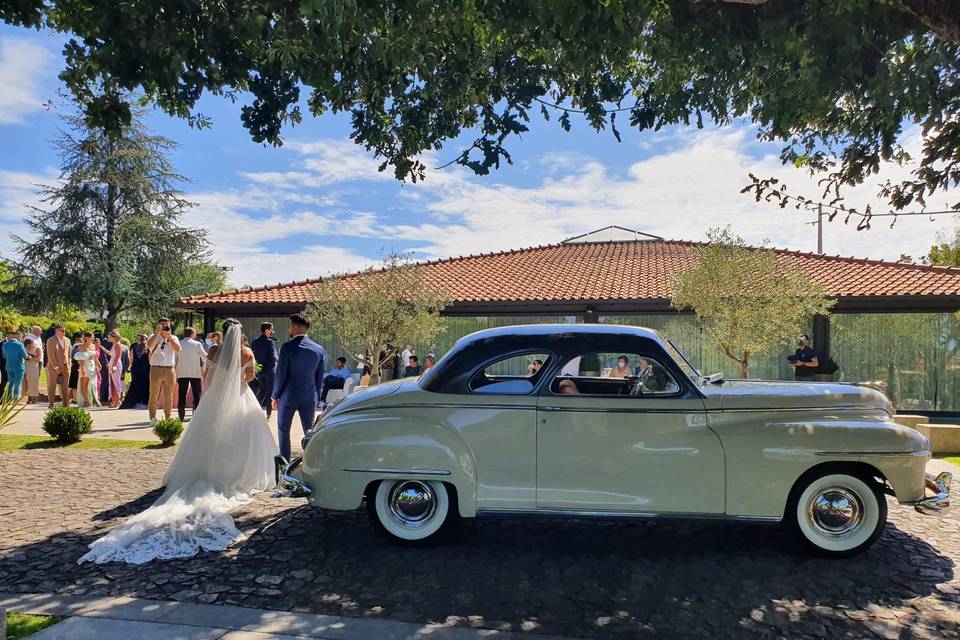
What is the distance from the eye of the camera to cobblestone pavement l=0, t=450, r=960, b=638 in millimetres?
3748

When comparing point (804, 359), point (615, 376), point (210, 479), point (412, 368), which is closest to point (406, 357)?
point (412, 368)

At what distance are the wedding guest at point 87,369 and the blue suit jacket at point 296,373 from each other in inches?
367

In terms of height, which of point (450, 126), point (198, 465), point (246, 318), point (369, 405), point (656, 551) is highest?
point (450, 126)

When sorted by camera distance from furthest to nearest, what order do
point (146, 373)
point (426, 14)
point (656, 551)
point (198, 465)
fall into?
point (146, 373)
point (198, 465)
point (656, 551)
point (426, 14)

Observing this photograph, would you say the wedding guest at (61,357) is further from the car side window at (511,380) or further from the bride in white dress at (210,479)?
the car side window at (511,380)

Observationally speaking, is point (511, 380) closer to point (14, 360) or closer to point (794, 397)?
point (794, 397)

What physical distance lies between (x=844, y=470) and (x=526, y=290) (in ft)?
43.9

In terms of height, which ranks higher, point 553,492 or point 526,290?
point 526,290

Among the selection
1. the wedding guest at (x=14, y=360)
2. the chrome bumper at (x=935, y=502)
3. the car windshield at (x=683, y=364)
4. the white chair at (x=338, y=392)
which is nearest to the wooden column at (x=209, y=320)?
the wedding guest at (x=14, y=360)

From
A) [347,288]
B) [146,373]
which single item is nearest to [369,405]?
[347,288]

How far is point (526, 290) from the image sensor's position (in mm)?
17922

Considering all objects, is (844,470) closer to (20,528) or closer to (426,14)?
(426,14)

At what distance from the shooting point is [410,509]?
5.07 m

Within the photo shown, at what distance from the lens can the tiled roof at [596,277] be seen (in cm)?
1615
